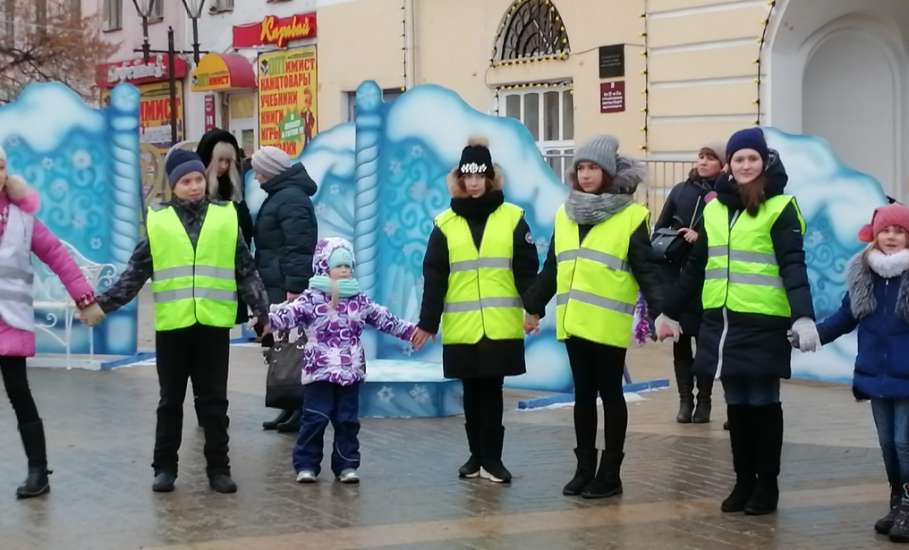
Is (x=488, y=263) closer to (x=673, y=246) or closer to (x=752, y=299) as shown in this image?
(x=752, y=299)

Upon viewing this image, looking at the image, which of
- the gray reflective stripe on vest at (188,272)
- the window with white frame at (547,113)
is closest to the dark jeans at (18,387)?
the gray reflective stripe on vest at (188,272)

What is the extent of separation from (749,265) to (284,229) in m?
3.44

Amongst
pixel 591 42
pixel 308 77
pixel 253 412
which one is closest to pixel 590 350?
pixel 253 412

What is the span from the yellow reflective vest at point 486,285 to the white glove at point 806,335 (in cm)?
169

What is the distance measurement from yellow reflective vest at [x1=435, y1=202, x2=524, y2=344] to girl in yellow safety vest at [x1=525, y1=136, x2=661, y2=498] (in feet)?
1.30

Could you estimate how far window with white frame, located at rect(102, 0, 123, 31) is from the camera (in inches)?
1292

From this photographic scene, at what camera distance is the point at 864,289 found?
23.9 ft

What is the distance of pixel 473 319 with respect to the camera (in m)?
8.48

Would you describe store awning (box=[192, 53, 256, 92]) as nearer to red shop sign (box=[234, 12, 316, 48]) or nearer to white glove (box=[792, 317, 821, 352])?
red shop sign (box=[234, 12, 316, 48])

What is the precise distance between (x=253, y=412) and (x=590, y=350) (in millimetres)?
3658

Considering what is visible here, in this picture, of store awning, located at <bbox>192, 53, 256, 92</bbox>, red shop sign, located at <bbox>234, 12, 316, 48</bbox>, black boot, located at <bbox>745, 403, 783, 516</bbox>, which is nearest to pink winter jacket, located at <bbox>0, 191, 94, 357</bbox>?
black boot, located at <bbox>745, 403, 783, 516</bbox>

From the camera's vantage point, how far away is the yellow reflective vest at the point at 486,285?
27.8 feet

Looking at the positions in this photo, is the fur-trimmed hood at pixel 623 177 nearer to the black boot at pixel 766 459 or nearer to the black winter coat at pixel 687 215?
the black boot at pixel 766 459

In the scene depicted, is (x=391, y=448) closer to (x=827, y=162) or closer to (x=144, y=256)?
(x=144, y=256)
